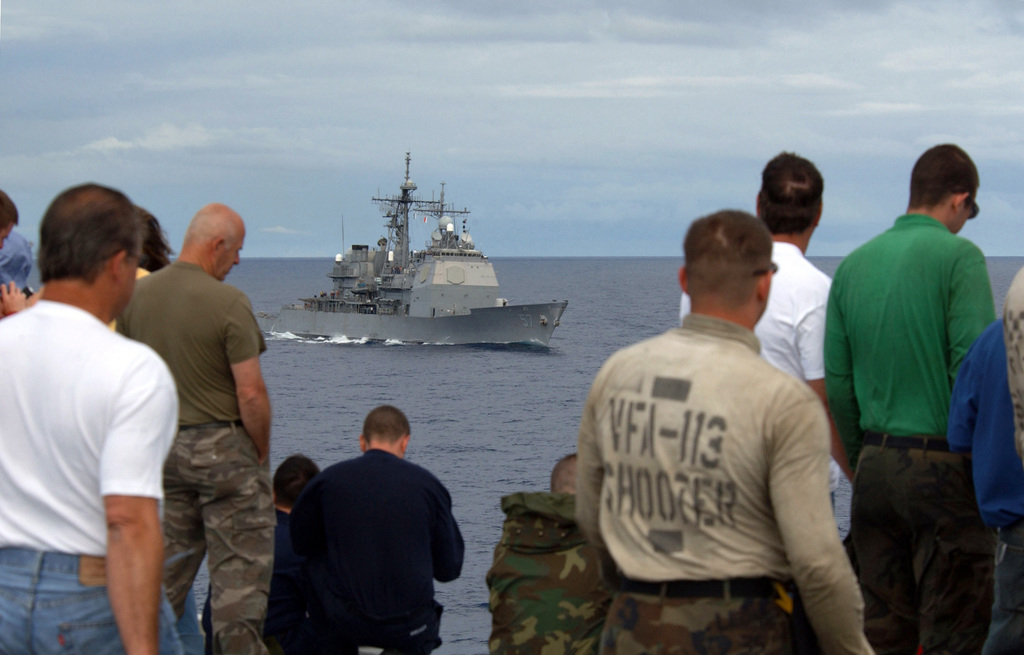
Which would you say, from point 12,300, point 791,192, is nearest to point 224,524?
point 12,300

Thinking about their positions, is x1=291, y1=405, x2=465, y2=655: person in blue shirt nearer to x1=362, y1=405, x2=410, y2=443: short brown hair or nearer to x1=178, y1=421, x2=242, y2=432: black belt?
x1=362, y1=405, x2=410, y2=443: short brown hair

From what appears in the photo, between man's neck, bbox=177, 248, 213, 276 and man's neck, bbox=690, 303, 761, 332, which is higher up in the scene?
man's neck, bbox=177, 248, 213, 276

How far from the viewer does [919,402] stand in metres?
3.61

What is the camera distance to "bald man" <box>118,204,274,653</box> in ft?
13.5

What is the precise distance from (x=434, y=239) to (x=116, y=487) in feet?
206

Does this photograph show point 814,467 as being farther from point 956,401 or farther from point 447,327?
point 447,327

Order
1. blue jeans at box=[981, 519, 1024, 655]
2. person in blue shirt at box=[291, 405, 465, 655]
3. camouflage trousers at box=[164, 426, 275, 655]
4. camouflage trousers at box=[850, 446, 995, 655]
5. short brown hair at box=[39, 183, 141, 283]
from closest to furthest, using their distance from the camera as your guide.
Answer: short brown hair at box=[39, 183, 141, 283] < blue jeans at box=[981, 519, 1024, 655] < camouflage trousers at box=[850, 446, 995, 655] < camouflage trousers at box=[164, 426, 275, 655] < person in blue shirt at box=[291, 405, 465, 655]

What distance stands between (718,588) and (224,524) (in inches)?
91.6

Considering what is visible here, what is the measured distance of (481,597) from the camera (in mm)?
20609

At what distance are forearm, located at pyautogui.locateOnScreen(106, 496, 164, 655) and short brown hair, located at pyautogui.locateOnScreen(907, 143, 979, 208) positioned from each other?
2845mm

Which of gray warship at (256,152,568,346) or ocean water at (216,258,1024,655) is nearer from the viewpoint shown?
ocean water at (216,258,1024,655)

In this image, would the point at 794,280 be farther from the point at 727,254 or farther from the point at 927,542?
the point at 727,254

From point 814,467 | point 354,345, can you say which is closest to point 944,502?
point 814,467

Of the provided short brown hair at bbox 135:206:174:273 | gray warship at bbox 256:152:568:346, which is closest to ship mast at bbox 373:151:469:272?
gray warship at bbox 256:152:568:346
